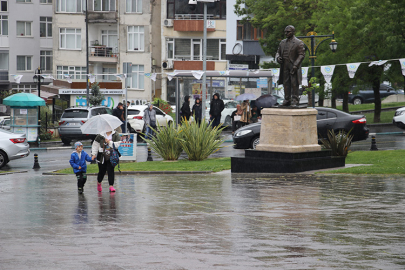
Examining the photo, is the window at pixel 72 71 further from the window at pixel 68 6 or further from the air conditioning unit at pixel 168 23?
the air conditioning unit at pixel 168 23

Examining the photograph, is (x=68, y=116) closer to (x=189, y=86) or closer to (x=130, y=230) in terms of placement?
(x=189, y=86)

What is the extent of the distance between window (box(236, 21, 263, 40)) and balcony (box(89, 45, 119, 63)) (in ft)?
36.3

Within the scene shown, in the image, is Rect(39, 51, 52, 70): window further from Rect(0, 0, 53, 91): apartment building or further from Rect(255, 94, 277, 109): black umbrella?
Rect(255, 94, 277, 109): black umbrella

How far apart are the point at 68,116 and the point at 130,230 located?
23276 mm

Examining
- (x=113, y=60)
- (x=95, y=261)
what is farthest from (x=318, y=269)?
(x=113, y=60)

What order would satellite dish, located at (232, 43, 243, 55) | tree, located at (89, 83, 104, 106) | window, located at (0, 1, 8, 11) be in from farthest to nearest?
window, located at (0, 1, 8, 11)
satellite dish, located at (232, 43, 243, 55)
tree, located at (89, 83, 104, 106)

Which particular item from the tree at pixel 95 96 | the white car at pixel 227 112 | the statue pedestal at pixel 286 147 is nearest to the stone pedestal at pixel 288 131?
the statue pedestal at pixel 286 147

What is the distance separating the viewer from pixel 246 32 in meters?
59.2

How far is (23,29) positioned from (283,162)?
48.6 m

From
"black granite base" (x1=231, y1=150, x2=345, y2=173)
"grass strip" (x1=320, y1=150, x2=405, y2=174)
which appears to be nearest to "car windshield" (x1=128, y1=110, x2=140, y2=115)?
"grass strip" (x1=320, y1=150, x2=405, y2=174)

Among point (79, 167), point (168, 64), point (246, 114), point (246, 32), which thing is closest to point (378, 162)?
point (79, 167)

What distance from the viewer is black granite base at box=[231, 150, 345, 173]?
16516 millimetres

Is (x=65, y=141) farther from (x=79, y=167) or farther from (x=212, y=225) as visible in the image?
(x=212, y=225)

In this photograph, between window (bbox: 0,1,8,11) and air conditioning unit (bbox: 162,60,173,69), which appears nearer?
air conditioning unit (bbox: 162,60,173,69)
